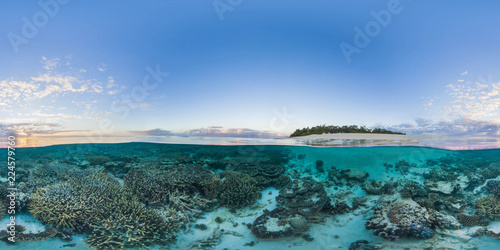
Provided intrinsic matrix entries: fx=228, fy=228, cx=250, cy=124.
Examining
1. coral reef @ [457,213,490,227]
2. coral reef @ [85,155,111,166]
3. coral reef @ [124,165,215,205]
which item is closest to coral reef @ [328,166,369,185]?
coral reef @ [457,213,490,227]

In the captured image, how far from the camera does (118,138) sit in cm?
930

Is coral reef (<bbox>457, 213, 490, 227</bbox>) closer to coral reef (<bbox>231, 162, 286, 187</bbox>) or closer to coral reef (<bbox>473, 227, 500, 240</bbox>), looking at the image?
coral reef (<bbox>473, 227, 500, 240</bbox>)

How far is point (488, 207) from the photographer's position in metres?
6.83

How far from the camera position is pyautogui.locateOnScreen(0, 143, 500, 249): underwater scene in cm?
558

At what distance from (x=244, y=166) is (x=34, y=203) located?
5.99 metres

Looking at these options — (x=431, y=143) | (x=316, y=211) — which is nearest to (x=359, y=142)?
(x=431, y=143)

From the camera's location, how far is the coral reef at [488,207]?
21.9ft

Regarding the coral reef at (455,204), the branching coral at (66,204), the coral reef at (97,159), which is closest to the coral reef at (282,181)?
the coral reef at (455,204)

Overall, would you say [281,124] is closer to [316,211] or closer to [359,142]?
[316,211]

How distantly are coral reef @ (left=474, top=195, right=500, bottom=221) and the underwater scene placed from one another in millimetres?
33

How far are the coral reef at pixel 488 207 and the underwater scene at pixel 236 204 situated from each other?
0.03 m

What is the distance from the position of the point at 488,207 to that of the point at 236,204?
7554 mm

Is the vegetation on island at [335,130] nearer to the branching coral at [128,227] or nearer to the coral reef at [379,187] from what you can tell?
the coral reef at [379,187]

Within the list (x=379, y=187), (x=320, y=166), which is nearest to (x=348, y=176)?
(x=379, y=187)
